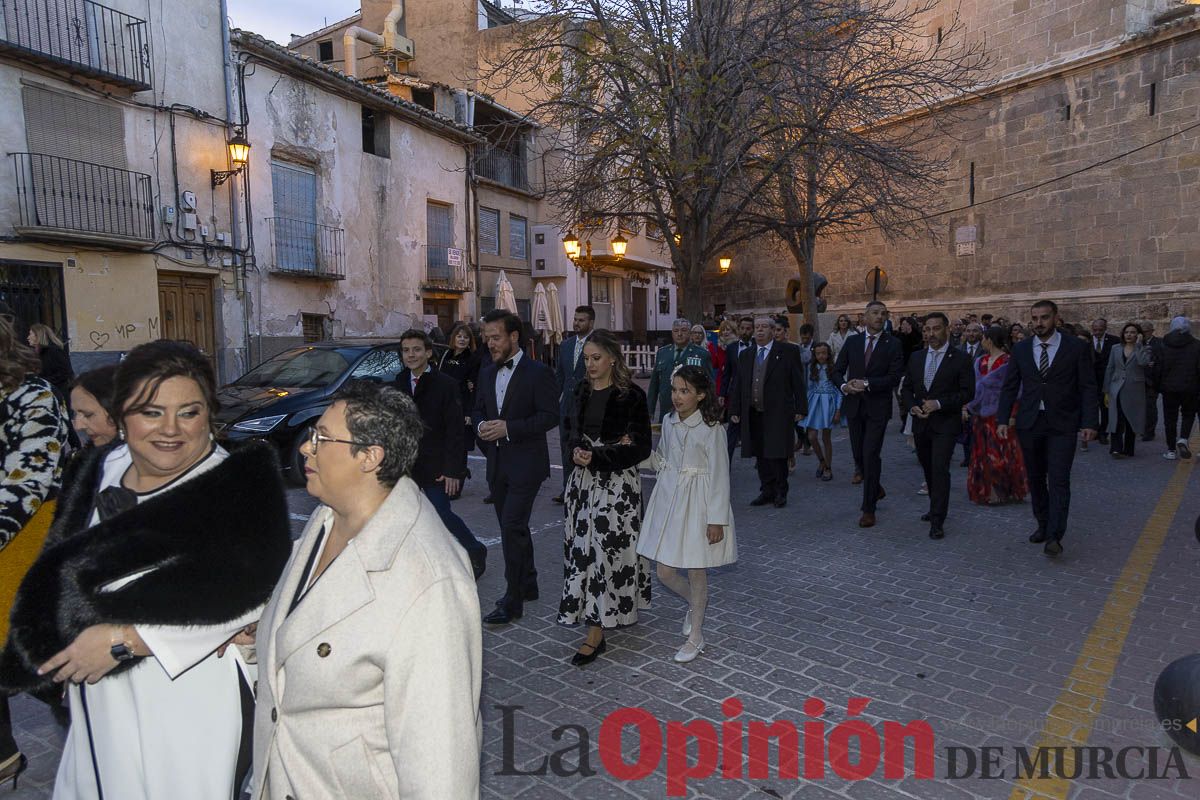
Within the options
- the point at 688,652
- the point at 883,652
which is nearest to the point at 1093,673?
the point at 883,652

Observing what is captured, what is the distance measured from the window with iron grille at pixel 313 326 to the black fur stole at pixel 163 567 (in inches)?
638

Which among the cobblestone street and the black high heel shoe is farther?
the cobblestone street

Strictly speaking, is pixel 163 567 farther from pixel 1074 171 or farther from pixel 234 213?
pixel 1074 171

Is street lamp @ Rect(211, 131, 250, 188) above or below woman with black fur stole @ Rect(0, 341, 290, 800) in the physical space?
above

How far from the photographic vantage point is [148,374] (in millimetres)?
2062

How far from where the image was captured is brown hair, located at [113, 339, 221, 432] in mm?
2043

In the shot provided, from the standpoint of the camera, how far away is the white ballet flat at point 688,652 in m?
4.16

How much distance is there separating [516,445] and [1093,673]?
3.41 metres

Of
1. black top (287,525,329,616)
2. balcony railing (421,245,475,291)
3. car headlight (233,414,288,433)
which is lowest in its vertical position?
car headlight (233,414,288,433)

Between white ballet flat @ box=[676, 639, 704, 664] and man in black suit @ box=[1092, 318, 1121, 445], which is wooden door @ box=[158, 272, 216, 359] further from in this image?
man in black suit @ box=[1092, 318, 1121, 445]

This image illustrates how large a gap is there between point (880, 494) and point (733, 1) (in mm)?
6615

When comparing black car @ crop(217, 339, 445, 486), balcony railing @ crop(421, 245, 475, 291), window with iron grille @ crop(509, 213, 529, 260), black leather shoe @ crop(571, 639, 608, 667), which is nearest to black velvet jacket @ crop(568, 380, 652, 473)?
black leather shoe @ crop(571, 639, 608, 667)

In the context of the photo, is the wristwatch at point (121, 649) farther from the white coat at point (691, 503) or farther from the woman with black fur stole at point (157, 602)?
the white coat at point (691, 503)

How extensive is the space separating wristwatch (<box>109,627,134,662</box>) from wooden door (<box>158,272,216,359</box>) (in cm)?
1376
